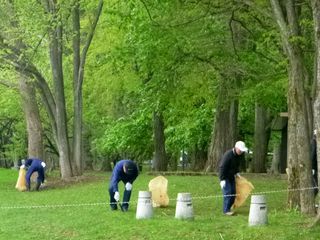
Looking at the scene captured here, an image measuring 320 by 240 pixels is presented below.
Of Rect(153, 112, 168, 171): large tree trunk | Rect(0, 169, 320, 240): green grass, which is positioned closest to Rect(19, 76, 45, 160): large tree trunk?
Rect(153, 112, 168, 171): large tree trunk

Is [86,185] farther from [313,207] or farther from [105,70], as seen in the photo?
[313,207]

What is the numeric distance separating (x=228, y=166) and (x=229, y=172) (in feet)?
0.47

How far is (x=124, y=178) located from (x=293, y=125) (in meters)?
3.99

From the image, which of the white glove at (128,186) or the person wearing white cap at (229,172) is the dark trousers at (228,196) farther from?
the white glove at (128,186)

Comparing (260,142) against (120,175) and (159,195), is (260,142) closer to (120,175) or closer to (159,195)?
(159,195)

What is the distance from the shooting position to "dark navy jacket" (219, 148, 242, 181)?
12984mm

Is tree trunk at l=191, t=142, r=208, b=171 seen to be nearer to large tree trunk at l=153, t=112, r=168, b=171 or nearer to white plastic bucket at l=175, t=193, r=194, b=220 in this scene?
large tree trunk at l=153, t=112, r=168, b=171

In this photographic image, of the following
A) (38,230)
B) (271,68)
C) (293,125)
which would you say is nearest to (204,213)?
(293,125)

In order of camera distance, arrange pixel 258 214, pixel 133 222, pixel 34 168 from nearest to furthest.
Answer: pixel 258 214, pixel 133 222, pixel 34 168

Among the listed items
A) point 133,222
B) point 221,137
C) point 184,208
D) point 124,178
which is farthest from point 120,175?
point 221,137

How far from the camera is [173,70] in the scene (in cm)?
1881

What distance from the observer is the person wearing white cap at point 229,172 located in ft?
42.5

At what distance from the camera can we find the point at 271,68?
18.8 m

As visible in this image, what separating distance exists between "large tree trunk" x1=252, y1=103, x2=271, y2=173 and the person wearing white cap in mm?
15769
